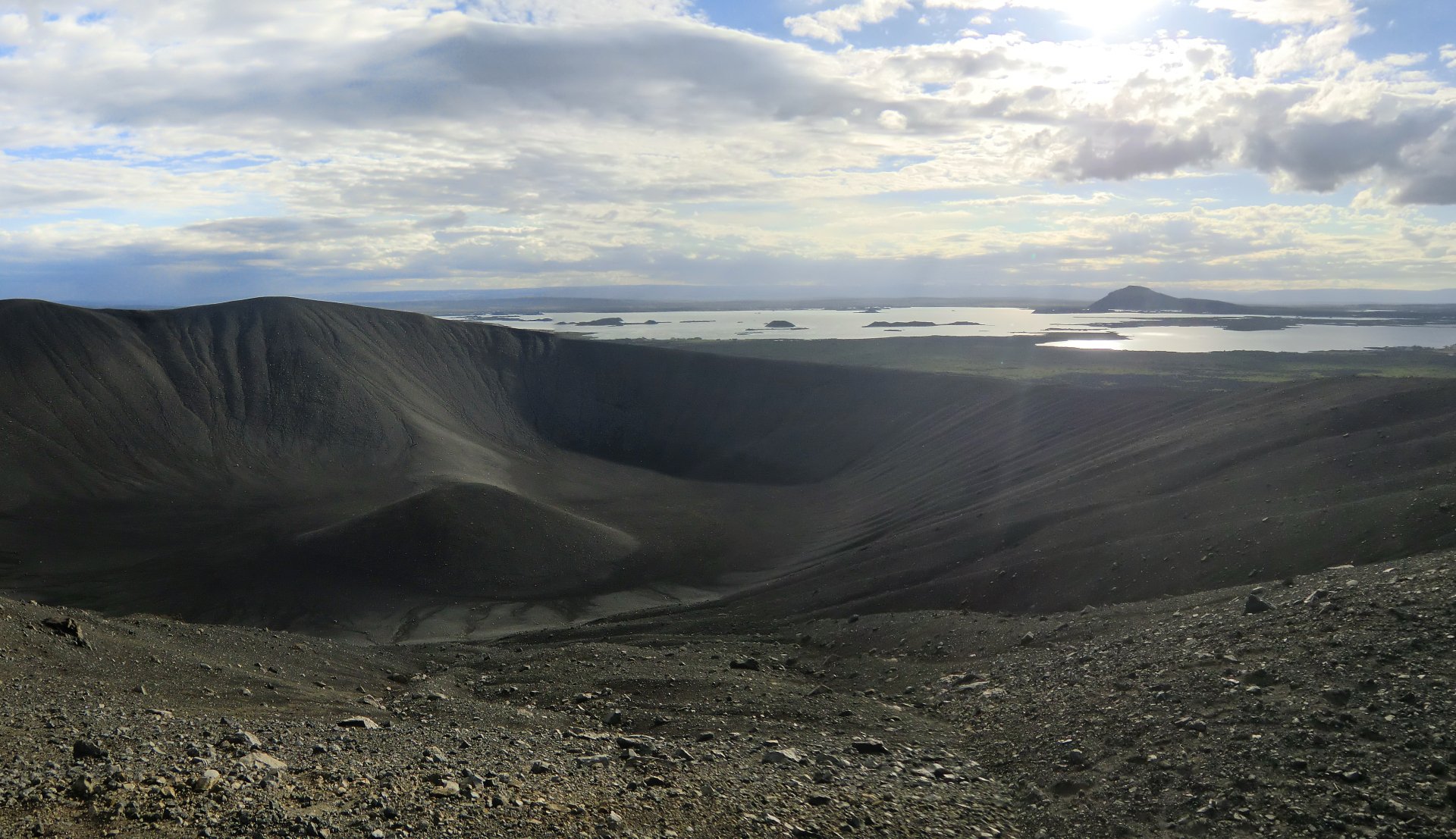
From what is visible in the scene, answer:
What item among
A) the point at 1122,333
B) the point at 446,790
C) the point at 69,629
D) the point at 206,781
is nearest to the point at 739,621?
the point at 69,629

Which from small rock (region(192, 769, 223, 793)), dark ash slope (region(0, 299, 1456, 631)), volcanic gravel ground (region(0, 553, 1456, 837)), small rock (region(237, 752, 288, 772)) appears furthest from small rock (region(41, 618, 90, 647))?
dark ash slope (region(0, 299, 1456, 631))

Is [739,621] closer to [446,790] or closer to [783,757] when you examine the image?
[783,757]

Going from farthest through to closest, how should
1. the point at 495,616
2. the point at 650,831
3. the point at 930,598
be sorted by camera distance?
1. the point at 495,616
2. the point at 930,598
3. the point at 650,831

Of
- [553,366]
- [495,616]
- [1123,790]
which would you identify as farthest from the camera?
[553,366]

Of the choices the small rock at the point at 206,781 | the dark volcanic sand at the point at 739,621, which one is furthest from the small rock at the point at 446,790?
the small rock at the point at 206,781

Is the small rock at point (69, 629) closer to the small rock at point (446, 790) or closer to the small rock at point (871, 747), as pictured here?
the small rock at point (446, 790)

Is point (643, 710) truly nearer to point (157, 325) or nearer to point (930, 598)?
point (930, 598)

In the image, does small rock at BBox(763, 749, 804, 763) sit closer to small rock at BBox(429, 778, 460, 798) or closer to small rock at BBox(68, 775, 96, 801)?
small rock at BBox(429, 778, 460, 798)

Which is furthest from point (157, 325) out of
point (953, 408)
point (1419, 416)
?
point (1419, 416)
